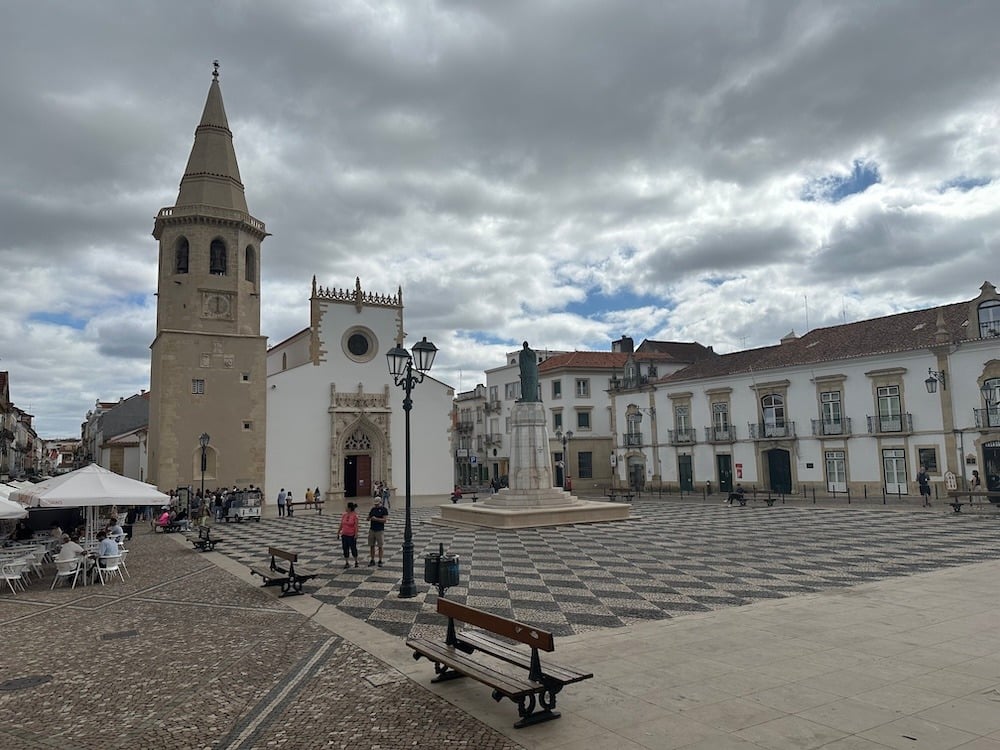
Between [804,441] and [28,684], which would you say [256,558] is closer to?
[28,684]

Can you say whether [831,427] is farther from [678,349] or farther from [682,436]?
[678,349]

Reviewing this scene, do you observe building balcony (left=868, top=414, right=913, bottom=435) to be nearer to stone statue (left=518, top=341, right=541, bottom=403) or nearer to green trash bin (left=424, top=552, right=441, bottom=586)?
stone statue (left=518, top=341, right=541, bottom=403)

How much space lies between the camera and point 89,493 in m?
13.4

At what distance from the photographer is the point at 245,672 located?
22.2ft

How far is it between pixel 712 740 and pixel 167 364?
106 feet

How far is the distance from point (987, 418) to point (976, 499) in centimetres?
351

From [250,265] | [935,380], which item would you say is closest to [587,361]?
[935,380]

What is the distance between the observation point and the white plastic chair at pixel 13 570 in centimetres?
1160

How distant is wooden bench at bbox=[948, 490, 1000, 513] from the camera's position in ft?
72.7

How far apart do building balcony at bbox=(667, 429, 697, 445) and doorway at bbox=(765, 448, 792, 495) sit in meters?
4.86

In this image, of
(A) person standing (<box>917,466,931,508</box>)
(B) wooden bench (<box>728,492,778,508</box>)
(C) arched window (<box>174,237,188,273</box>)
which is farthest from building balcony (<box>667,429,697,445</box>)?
(C) arched window (<box>174,237,188,273</box>)

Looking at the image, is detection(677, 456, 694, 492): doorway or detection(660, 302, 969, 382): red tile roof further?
detection(677, 456, 694, 492): doorway

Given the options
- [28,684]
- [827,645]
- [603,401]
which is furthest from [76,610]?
[603,401]

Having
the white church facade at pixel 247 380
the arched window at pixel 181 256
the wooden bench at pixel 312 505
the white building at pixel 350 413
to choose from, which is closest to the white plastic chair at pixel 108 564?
the wooden bench at pixel 312 505
